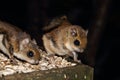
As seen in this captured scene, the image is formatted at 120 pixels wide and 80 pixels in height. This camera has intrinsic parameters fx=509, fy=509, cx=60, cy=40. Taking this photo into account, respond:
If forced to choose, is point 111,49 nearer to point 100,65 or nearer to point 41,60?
point 100,65

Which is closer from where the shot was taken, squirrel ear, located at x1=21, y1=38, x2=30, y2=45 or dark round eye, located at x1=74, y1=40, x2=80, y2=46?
squirrel ear, located at x1=21, y1=38, x2=30, y2=45

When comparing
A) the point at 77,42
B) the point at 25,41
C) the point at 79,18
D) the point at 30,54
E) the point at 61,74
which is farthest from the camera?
the point at 79,18

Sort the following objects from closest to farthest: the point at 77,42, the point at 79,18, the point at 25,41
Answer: the point at 25,41 < the point at 77,42 < the point at 79,18

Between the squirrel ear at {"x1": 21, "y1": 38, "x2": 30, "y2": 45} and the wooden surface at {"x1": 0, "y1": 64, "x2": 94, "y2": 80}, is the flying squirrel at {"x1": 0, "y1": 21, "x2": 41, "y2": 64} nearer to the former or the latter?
the squirrel ear at {"x1": 21, "y1": 38, "x2": 30, "y2": 45}

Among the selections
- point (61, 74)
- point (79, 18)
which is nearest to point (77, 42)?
point (61, 74)

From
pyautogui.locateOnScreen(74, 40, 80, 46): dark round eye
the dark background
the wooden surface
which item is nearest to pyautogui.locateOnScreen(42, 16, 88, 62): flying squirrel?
pyautogui.locateOnScreen(74, 40, 80, 46): dark round eye

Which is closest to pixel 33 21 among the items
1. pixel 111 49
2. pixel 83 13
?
pixel 83 13

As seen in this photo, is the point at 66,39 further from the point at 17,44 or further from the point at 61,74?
the point at 61,74

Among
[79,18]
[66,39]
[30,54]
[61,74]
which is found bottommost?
[61,74]
